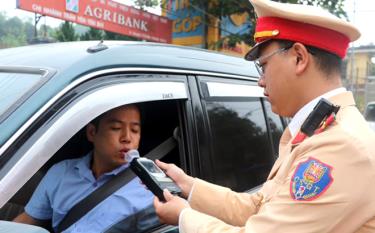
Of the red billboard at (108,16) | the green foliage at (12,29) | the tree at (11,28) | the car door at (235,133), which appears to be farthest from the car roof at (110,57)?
the tree at (11,28)

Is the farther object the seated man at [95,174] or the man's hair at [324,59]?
the seated man at [95,174]

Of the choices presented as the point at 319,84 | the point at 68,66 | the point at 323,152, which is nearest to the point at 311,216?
the point at 323,152

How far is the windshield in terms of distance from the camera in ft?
5.12

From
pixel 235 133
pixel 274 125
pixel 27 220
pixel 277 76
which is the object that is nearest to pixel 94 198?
pixel 27 220

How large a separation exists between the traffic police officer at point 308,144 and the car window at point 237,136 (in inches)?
23.5

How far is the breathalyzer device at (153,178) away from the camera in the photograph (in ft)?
5.71

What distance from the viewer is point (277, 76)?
5.23 ft

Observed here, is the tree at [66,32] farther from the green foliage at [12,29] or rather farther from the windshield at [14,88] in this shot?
the windshield at [14,88]

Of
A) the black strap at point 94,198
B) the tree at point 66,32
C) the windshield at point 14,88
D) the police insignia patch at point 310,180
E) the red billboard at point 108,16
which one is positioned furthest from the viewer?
the tree at point 66,32

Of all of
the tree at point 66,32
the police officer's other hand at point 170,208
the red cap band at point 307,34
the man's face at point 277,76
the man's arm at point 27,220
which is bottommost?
the man's arm at point 27,220

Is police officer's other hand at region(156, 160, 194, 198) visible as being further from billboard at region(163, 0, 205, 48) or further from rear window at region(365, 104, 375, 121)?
rear window at region(365, 104, 375, 121)

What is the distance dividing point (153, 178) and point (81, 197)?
24.1 inches

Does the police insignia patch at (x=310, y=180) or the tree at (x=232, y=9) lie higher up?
the tree at (x=232, y=9)

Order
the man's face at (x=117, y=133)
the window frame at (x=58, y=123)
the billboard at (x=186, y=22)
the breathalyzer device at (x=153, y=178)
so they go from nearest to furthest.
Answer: the window frame at (x=58, y=123), the breathalyzer device at (x=153, y=178), the man's face at (x=117, y=133), the billboard at (x=186, y=22)
